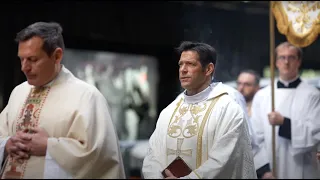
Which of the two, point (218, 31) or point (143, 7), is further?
point (143, 7)

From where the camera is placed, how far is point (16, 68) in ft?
21.0

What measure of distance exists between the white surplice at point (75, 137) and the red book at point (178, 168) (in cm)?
44

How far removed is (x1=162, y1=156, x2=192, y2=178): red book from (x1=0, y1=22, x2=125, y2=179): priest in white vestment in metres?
0.43

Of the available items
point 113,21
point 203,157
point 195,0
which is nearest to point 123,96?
point 113,21

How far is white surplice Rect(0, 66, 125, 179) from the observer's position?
381 cm

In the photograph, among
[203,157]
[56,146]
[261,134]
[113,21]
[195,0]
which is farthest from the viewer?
[113,21]

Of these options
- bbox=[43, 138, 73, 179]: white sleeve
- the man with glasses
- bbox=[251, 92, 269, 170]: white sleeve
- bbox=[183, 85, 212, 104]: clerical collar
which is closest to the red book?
bbox=[183, 85, 212, 104]: clerical collar

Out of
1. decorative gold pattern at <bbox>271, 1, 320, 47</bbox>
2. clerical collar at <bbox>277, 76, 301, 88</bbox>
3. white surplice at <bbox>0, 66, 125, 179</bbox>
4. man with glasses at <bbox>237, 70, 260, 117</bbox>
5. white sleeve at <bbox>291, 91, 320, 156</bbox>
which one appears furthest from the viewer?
man with glasses at <bbox>237, 70, 260, 117</bbox>

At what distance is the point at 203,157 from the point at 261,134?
219 centimetres

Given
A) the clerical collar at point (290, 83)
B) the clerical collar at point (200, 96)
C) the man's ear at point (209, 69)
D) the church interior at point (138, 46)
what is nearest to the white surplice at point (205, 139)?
the clerical collar at point (200, 96)

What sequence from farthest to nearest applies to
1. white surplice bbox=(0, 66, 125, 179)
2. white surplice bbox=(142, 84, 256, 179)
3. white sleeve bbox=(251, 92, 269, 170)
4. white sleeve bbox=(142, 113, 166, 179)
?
white sleeve bbox=(251, 92, 269, 170) → white sleeve bbox=(142, 113, 166, 179) → white surplice bbox=(142, 84, 256, 179) → white surplice bbox=(0, 66, 125, 179)

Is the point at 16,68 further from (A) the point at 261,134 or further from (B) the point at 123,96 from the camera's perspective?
(A) the point at 261,134

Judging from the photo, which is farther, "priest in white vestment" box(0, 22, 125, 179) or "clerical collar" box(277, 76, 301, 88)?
"clerical collar" box(277, 76, 301, 88)

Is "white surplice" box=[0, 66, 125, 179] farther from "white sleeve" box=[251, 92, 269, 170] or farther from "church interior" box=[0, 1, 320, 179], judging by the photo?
"white sleeve" box=[251, 92, 269, 170]
